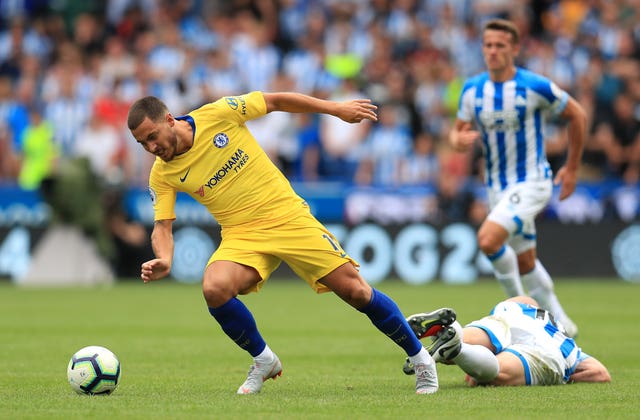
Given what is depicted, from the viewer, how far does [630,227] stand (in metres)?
18.1

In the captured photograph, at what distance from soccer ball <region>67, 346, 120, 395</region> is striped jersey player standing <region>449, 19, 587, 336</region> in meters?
3.90

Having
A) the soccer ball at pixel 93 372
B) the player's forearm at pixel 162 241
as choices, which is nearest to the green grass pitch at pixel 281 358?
the soccer ball at pixel 93 372

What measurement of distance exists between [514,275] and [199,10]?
48.1 ft

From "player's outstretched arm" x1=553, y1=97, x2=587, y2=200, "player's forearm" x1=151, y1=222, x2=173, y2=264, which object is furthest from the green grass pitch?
"player's outstretched arm" x1=553, y1=97, x2=587, y2=200

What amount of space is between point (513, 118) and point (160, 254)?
162 inches

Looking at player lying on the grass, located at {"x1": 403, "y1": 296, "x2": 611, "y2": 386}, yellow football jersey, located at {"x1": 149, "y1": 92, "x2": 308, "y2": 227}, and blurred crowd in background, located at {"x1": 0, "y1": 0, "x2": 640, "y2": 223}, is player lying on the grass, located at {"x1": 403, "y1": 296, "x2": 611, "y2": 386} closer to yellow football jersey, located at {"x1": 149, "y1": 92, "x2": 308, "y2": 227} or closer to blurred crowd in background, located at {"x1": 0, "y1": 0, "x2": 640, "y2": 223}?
yellow football jersey, located at {"x1": 149, "y1": 92, "x2": 308, "y2": 227}

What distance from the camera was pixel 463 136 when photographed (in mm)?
9961

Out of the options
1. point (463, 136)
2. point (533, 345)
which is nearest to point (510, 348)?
point (533, 345)

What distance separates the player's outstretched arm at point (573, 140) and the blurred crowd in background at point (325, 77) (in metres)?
8.30

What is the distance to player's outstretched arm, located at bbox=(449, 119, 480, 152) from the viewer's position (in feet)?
32.4


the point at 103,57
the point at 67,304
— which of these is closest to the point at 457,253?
the point at 67,304

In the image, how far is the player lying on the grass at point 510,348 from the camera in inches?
284

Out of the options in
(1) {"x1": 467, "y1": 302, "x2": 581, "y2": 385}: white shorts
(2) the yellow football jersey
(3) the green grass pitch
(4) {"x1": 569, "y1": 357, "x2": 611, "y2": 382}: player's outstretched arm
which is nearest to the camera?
(3) the green grass pitch

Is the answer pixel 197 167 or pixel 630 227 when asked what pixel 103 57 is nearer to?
pixel 630 227
